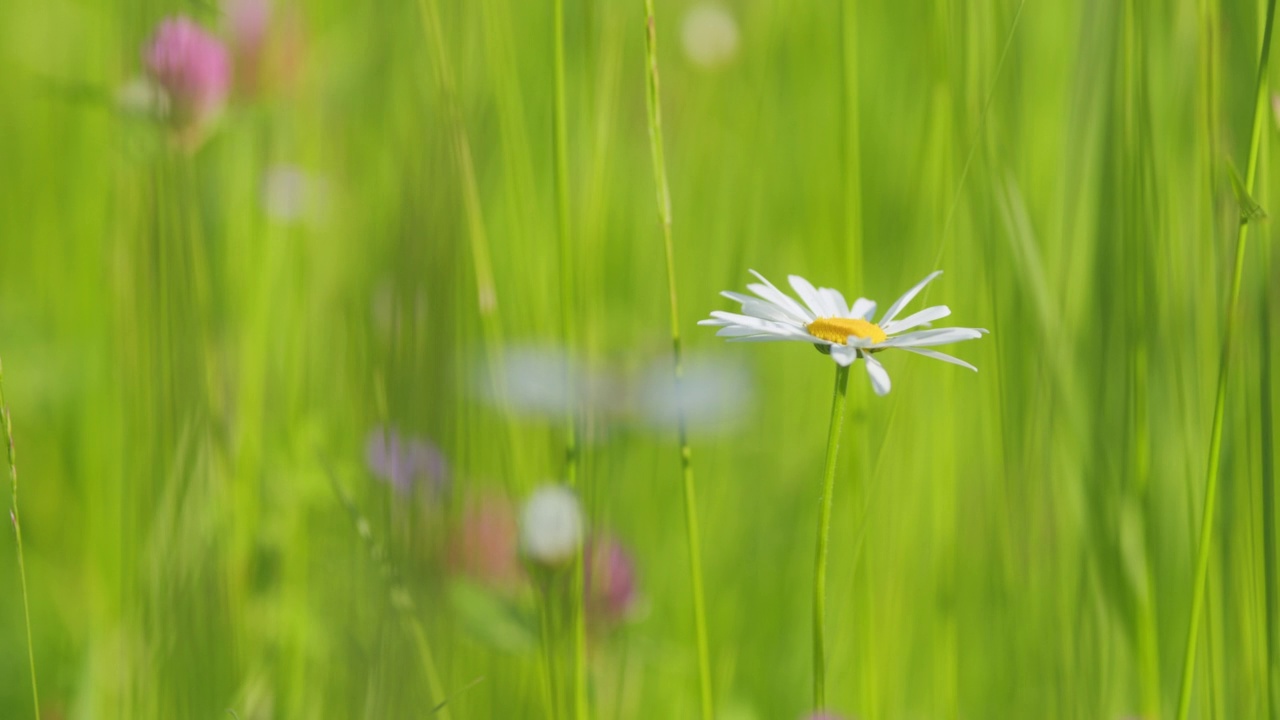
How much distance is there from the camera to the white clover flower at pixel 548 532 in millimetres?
590

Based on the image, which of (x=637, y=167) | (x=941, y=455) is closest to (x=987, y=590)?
(x=941, y=455)

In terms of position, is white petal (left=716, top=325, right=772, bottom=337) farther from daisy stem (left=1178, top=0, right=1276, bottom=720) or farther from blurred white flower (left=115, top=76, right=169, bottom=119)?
blurred white flower (left=115, top=76, right=169, bottom=119)

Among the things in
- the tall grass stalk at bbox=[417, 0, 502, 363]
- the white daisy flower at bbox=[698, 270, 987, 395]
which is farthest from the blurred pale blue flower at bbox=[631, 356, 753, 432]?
the white daisy flower at bbox=[698, 270, 987, 395]

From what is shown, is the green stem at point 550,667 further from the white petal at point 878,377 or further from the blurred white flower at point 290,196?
the blurred white flower at point 290,196

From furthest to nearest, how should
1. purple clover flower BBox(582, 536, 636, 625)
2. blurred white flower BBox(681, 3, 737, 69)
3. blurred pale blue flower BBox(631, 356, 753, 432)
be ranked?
blurred white flower BBox(681, 3, 737, 69) → blurred pale blue flower BBox(631, 356, 753, 432) → purple clover flower BBox(582, 536, 636, 625)

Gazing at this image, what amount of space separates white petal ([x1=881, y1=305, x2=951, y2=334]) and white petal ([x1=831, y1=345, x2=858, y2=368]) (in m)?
0.05

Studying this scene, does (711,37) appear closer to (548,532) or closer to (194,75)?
(194,75)

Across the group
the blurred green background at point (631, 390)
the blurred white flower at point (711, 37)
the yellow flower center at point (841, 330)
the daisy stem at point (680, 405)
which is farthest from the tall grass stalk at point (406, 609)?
the blurred white flower at point (711, 37)

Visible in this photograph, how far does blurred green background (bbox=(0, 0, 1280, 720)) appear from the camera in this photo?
55 centimetres

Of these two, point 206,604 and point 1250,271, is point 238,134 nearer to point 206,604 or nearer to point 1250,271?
point 206,604

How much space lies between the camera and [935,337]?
42cm

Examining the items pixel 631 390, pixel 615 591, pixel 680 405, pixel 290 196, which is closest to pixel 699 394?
pixel 631 390

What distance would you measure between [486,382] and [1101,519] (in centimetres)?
38

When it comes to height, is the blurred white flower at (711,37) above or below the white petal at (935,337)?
above
